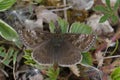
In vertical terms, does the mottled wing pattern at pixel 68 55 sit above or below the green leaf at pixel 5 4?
below

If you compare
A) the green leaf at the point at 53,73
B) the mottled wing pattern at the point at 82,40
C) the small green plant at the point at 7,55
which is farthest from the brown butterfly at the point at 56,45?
the small green plant at the point at 7,55

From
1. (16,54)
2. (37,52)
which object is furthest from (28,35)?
(16,54)

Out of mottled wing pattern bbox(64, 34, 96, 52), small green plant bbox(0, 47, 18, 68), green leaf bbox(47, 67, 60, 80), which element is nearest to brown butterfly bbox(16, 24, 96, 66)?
mottled wing pattern bbox(64, 34, 96, 52)

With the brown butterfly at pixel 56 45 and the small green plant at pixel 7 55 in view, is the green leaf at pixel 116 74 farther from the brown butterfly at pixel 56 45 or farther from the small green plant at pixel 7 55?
the small green plant at pixel 7 55

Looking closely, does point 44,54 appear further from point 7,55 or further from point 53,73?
point 7,55

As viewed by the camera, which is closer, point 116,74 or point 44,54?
point 44,54

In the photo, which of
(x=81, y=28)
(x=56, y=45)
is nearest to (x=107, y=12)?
(x=81, y=28)
